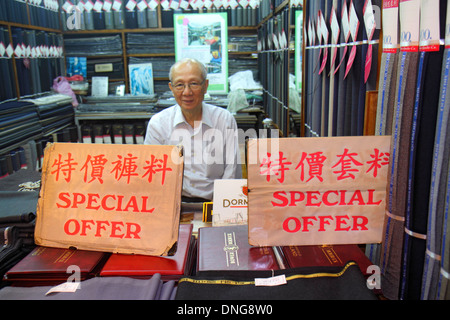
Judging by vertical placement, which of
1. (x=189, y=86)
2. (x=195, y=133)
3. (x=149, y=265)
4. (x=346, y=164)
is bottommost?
(x=149, y=265)

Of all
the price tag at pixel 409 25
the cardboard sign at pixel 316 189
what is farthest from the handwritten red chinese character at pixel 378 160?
the price tag at pixel 409 25

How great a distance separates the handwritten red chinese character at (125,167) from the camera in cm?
97

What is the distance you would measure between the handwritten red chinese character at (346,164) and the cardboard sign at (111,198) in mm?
420

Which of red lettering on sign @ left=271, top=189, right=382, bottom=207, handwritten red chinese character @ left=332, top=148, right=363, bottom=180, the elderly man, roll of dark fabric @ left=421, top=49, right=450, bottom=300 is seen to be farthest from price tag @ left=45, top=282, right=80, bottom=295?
the elderly man

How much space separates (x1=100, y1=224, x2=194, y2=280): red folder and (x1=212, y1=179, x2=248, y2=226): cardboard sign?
25cm

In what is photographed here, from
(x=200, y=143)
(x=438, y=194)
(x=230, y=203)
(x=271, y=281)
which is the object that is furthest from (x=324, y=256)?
(x=200, y=143)

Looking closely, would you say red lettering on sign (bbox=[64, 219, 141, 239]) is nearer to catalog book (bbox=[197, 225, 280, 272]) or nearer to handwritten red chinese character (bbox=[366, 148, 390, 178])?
catalog book (bbox=[197, 225, 280, 272])

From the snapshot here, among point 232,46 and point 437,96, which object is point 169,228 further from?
point 232,46

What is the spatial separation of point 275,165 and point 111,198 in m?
0.45

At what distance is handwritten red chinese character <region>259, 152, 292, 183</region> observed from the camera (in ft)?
3.04

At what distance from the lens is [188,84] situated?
2172mm

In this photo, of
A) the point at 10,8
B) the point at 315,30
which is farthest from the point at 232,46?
the point at 315,30

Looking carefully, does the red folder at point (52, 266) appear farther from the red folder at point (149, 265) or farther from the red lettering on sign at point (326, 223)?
the red lettering on sign at point (326, 223)

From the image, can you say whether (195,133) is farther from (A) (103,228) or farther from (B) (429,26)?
(B) (429,26)
